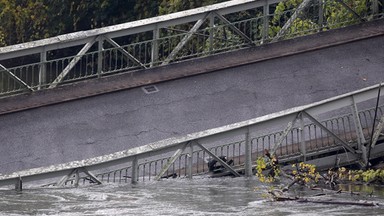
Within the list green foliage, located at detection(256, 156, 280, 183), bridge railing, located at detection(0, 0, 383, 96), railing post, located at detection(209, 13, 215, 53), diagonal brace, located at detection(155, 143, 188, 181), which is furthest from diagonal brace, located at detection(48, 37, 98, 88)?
green foliage, located at detection(256, 156, 280, 183)

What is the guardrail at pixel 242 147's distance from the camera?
1606 centimetres

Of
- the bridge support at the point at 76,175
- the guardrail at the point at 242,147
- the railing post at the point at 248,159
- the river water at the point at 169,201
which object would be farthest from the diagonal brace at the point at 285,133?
the bridge support at the point at 76,175

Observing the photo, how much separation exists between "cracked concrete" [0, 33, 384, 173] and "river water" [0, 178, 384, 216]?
2.99 metres

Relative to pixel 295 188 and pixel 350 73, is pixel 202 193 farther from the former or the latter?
pixel 350 73

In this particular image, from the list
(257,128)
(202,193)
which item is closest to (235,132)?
(257,128)

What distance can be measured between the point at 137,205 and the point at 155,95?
6726 mm

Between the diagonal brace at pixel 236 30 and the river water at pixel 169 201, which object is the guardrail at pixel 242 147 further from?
the diagonal brace at pixel 236 30

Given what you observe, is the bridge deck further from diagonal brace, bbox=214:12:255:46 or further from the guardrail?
the guardrail

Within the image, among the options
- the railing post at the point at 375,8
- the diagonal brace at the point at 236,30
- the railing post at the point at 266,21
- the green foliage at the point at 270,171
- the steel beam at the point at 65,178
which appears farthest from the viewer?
the railing post at the point at 375,8

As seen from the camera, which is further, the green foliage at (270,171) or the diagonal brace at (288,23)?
the diagonal brace at (288,23)

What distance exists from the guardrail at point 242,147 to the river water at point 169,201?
0.94 feet

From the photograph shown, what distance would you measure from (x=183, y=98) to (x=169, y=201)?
20.6 feet

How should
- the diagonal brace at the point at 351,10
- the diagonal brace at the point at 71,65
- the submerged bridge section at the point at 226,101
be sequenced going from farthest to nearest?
the diagonal brace at the point at 351,10
the diagonal brace at the point at 71,65
the submerged bridge section at the point at 226,101

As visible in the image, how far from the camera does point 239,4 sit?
21.8m
